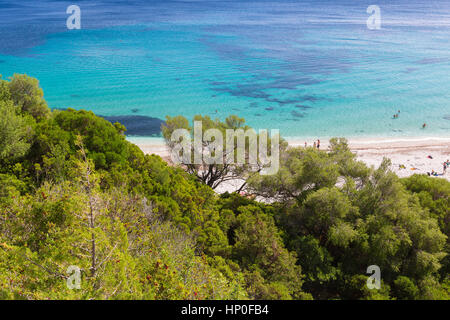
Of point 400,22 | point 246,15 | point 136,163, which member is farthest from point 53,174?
point 400,22

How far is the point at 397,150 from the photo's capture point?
3519cm

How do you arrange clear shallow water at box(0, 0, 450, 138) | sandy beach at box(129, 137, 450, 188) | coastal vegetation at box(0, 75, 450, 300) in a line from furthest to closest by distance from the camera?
clear shallow water at box(0, 0, 450, 138), sandy beach at box(129, 137, 450, 188), coastal vegetation at box(0, 75, 450, 300)

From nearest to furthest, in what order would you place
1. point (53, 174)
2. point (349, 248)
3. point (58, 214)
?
point (58, 214), point (53, 174), point (349, 248)

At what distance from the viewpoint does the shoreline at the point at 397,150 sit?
3103 centimetres

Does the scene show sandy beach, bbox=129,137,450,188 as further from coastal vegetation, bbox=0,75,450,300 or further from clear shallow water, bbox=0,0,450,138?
coastal vegetation, bbox=0,75,450,300

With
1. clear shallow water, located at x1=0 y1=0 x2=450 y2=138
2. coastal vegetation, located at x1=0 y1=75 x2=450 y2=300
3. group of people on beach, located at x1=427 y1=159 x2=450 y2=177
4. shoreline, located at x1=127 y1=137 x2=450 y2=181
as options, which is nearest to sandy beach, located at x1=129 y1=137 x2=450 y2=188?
shoreline, located at x1=127 y1=137 x2=450 y2=181

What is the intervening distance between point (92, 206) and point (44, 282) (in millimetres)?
2296

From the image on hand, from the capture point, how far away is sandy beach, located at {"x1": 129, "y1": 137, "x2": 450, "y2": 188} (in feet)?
101

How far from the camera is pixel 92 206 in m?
7.53
